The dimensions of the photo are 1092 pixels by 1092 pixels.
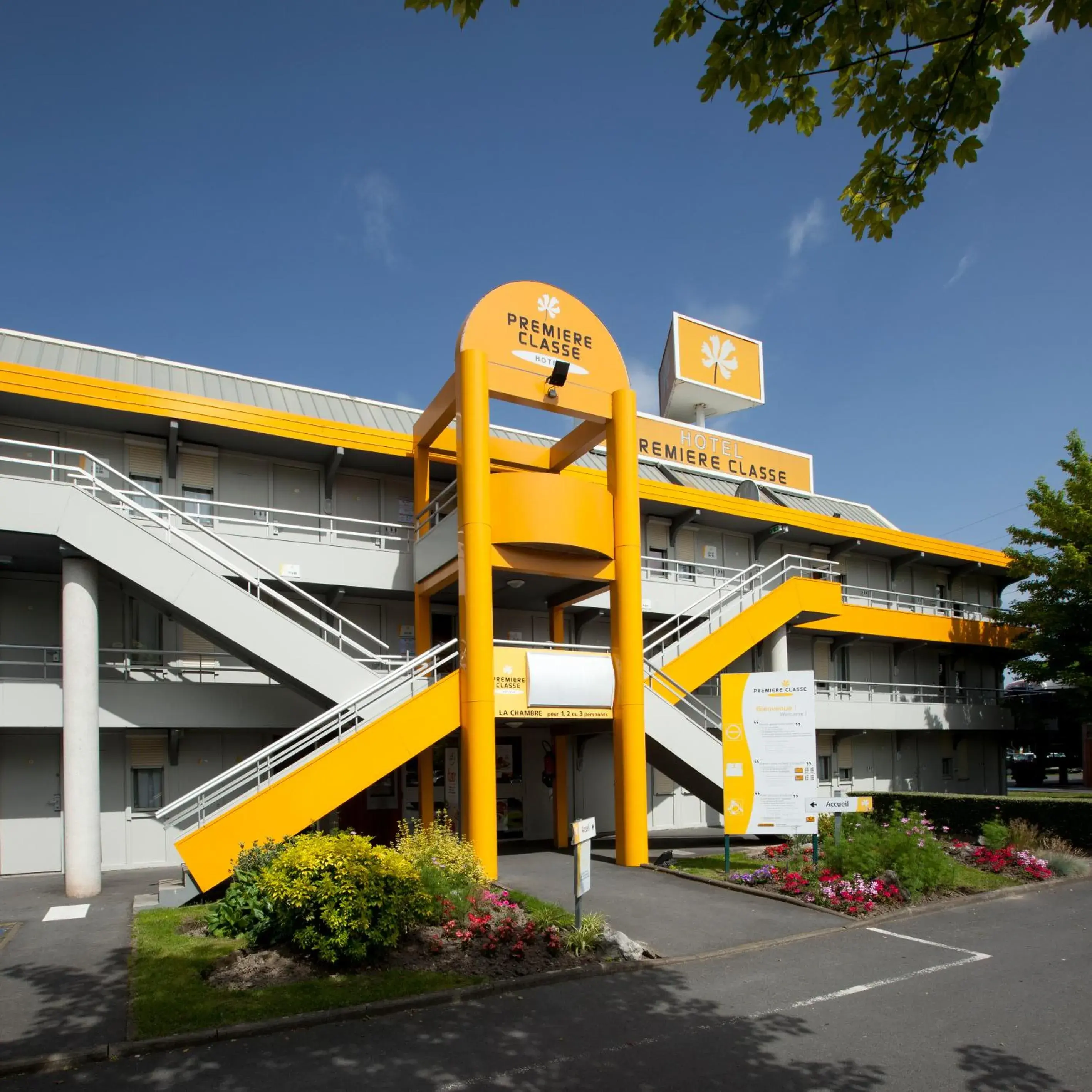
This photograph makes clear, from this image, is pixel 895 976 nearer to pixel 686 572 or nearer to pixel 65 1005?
pixel 65 1005

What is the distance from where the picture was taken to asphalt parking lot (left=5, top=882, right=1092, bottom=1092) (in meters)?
7.44

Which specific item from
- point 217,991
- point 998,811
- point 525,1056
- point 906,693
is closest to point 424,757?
point 217,991

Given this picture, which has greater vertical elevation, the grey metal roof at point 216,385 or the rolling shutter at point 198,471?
the grey metal roof at point 216,385

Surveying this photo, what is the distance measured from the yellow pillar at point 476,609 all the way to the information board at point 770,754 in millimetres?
4200

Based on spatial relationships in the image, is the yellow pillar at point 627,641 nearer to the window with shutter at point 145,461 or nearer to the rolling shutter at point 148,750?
the rolling shutter at point 148,750

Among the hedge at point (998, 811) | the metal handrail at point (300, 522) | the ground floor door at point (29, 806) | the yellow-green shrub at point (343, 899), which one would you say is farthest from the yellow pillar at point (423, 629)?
the hedge at point (998, 811)

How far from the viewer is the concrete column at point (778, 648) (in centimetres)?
2416

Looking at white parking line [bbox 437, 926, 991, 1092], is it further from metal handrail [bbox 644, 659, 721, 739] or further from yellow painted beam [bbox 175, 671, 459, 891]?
metal handrail [bbox 644, 659, 721, 739]

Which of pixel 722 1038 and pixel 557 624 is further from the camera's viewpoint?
pixel 557 624

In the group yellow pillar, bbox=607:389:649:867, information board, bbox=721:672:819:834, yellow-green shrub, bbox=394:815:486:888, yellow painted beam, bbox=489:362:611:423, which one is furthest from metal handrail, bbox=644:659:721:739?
yellow-green shrub, bbox=394:815:486:888

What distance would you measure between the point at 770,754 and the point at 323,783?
7611mm

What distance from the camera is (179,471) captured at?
66.1 feet

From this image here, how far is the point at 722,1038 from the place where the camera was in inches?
328

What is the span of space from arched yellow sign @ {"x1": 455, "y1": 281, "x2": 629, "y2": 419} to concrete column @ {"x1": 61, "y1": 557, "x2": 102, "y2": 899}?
25.8 ft
